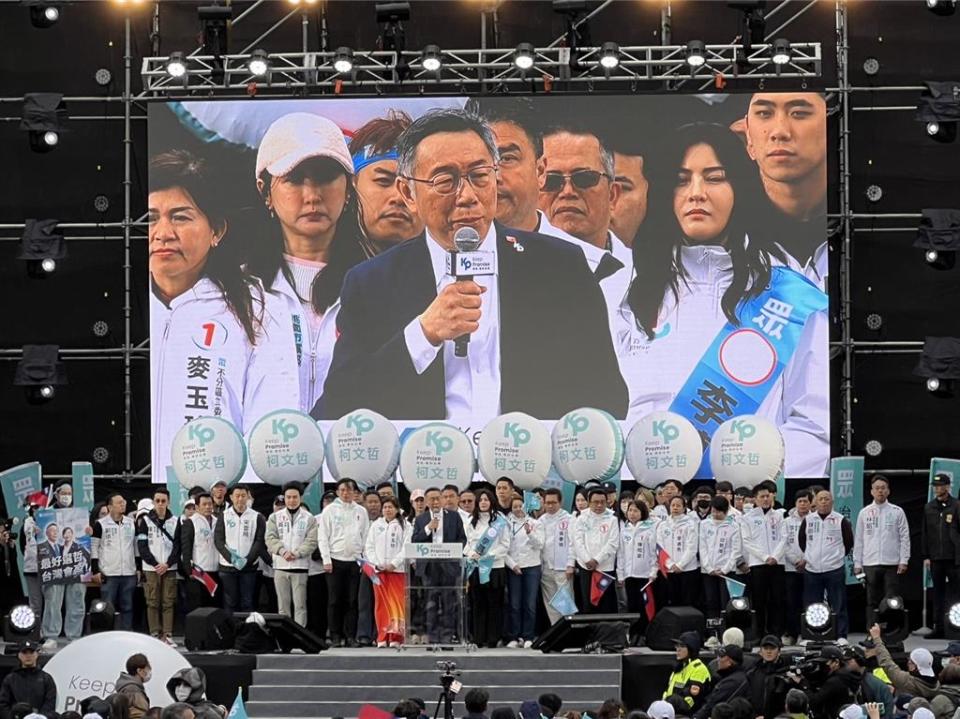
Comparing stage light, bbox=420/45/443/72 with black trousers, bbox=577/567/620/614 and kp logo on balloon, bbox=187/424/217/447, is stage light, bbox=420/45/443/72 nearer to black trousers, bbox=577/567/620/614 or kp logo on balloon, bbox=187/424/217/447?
kp logo on balloon, bbox=187/424/217/447

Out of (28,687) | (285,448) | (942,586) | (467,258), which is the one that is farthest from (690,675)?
(467,258)

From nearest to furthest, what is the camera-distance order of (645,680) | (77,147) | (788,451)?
(645,680) → (788,451) → (77,147)

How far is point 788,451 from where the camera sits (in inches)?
837

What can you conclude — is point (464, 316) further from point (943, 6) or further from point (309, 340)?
point (943, 6)

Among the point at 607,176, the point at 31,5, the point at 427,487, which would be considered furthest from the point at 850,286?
the point at 31,5

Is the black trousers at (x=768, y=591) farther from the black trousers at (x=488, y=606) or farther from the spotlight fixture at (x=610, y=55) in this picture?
the spotlight fixture at (x=610, y=55)

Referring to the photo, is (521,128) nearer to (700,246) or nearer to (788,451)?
(700,246)

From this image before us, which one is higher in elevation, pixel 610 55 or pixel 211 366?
pixel 610 55

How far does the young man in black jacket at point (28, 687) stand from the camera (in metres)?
15.6

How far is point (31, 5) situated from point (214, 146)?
7.64ft

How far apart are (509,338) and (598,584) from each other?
3.30 metres

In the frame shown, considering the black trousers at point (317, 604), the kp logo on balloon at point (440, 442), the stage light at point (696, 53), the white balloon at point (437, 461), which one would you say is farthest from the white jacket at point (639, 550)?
the stage light at point (696, 53)

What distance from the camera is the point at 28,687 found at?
51.5ft

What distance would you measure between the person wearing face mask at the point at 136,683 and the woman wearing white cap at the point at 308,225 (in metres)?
6.79
